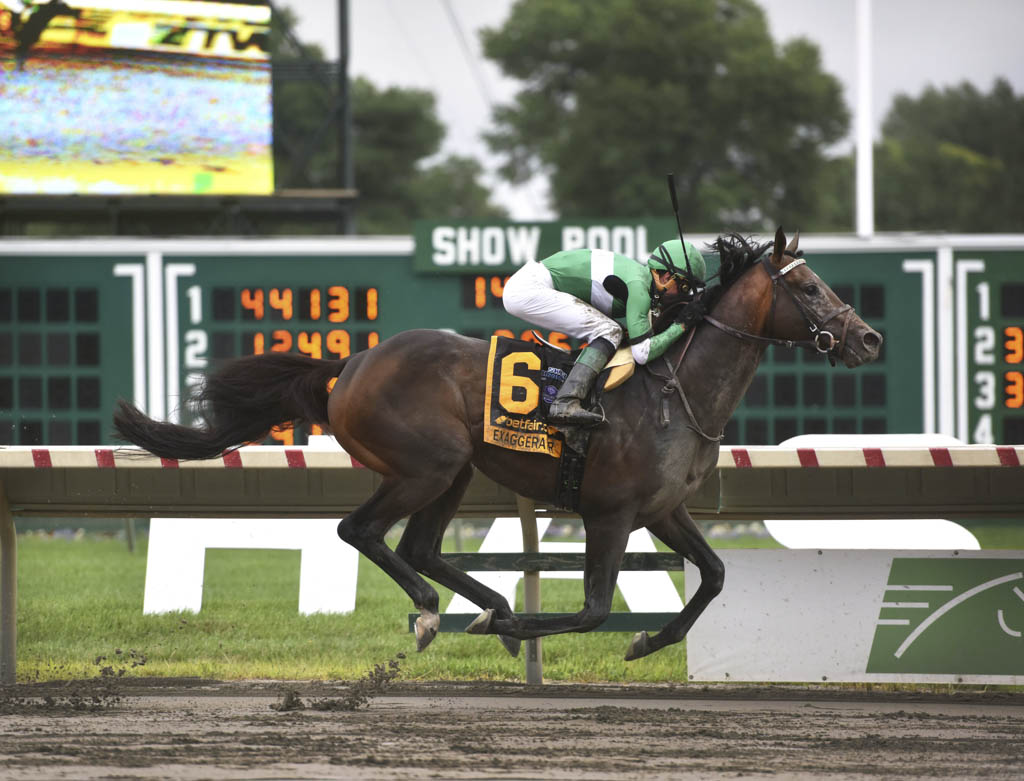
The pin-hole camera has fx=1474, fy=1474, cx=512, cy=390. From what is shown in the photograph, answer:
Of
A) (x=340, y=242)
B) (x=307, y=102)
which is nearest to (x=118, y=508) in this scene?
(x=340, y=242)

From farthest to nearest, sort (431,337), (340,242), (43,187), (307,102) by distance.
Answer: (307,102)
(43,187)
(340,242)
(431,337)

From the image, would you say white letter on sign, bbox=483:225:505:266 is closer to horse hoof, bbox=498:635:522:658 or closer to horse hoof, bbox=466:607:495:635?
horse hoof, bbox=498:635:522:658

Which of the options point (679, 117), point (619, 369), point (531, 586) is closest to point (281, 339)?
point (531, 586)

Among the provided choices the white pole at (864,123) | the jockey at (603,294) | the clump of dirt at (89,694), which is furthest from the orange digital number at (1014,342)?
the clump of dirt at (89,694)

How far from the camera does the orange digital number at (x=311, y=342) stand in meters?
12.9

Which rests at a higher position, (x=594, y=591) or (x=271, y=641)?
(x=594, y=591)

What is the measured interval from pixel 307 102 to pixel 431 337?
3784cm

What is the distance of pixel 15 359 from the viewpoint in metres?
13.3

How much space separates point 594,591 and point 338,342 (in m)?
7.25

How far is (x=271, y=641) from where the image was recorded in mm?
8031

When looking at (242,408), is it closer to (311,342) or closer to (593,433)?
(593,433)

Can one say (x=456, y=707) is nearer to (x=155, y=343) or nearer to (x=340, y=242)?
(x=340, y=242)

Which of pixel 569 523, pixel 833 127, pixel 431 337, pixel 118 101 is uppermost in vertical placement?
pixel 833 127

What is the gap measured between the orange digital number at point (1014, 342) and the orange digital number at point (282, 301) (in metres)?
6.42
